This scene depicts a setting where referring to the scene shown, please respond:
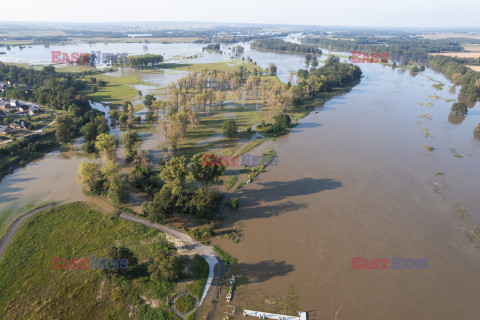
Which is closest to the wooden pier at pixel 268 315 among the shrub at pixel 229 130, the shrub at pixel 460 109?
the shrub at pixel 229 130

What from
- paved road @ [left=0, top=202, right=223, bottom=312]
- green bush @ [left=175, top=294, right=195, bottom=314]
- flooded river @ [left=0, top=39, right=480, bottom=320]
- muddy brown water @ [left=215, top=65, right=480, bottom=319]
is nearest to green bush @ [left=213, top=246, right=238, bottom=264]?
paved road @ [left=0, top=202, right=223, bottom=312]

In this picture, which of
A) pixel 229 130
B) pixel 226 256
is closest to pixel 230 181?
pixel 226 256

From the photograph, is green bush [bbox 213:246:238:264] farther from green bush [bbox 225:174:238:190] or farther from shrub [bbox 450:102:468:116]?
shrub [bbox 450:102:468:116]

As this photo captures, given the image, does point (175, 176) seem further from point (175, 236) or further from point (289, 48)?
point (289, 48)

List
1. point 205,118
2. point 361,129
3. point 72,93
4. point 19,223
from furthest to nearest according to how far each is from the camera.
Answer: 1. point 72,93
2. point 205,118
3. point 361,129
4. point 19,223

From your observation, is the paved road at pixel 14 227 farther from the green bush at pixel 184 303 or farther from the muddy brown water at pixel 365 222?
the muddy brown water at pixel 365 222

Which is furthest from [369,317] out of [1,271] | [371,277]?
[1,271]

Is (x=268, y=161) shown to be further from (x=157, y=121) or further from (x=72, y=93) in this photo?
(x=72, y=93)
